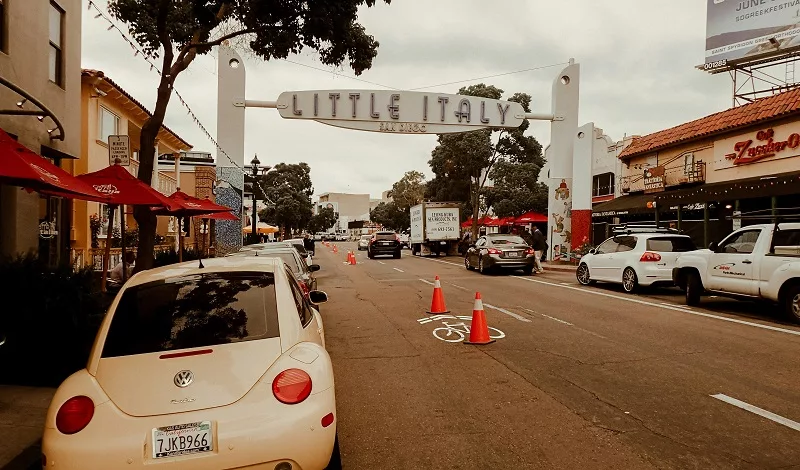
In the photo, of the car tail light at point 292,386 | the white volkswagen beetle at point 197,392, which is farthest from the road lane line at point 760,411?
the car tail light at point 292,386

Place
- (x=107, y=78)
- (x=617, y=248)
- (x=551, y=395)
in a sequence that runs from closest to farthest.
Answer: (x=551, y=395)
(x=617, y=248)
(x=107, y=78)

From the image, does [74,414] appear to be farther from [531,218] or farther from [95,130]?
[531,218]

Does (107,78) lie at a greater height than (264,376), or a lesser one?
greater

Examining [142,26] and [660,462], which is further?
[142,26]

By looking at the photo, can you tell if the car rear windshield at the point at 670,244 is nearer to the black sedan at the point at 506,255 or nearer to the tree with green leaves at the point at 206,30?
the black sedan at the point at 506,255

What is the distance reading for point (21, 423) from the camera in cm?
491

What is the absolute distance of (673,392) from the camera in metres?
5.86

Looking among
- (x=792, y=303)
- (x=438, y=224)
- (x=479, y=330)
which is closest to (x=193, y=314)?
(x=479, y=330)

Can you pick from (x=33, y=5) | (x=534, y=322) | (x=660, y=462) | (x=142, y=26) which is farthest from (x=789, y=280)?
(x=33, y=5)

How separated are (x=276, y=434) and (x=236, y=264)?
1725mm

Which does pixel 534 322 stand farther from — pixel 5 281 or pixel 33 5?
pixel 33 5

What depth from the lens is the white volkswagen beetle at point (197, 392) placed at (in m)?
3.16

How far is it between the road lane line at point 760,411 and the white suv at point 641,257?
31.0 feet

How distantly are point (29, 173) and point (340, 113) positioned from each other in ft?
52.2
